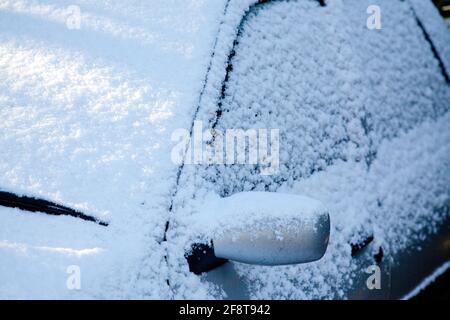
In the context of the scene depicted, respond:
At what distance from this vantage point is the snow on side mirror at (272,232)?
993 millimetres

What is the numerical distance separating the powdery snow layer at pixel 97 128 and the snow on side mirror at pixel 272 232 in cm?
18

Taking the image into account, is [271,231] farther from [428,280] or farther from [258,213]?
[428,280]

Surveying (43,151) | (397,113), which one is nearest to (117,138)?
(43,151)

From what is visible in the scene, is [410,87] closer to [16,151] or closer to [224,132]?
[224,132]

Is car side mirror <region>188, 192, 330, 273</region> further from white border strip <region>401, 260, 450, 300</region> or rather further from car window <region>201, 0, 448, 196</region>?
white border strip <region>401, 260, 450, 300</region>

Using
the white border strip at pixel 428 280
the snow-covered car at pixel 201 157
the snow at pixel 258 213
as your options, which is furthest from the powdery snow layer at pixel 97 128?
the white border strip at pixel 428 280

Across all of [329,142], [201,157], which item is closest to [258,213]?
[201,157]

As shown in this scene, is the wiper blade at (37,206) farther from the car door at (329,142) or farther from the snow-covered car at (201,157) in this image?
the car door at (329,142)

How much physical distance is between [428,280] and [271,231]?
4.05 ft

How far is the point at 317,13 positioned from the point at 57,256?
131 cm

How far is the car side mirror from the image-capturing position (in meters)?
0.99

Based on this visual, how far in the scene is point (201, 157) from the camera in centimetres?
116

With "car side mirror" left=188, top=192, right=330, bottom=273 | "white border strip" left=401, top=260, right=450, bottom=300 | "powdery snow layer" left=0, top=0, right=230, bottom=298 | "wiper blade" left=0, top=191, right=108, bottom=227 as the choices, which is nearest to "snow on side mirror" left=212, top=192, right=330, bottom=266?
"car side mirror" left=188, top=192, right=330, bottom=273

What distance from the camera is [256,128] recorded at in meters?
1.32
